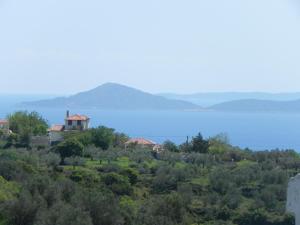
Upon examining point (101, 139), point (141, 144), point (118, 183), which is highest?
point (101, 139)

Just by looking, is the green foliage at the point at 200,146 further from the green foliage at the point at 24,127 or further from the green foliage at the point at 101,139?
the green foliage at the point at 24,127

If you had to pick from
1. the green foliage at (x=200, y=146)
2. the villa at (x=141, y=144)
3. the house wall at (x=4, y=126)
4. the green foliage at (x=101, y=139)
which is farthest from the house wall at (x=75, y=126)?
the green foliage at (x=200, y=146)

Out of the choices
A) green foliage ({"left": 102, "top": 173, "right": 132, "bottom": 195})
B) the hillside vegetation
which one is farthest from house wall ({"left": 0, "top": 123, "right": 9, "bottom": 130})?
green foliage ({"left": 102, "top": 173, "right": 132, "bottom": 195})

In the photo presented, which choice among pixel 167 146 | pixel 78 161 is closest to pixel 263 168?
pixel 78 161

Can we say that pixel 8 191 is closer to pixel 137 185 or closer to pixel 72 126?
pixel 137 185

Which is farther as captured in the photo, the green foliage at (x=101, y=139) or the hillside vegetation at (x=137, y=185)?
the green foliage at (x=101, y=139)

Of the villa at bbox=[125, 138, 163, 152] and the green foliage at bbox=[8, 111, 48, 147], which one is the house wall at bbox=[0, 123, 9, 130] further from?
the villa at bbox=[125, 138, 163, 152]

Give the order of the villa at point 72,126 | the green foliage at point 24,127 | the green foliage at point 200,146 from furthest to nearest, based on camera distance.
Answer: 1. the villa at point 72,126
2. the green foliage at point 200,146
3. the green foliage at point 24,127

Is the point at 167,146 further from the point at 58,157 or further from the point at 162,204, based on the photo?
the point at 162,204

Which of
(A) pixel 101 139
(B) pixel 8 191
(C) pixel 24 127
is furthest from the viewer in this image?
(C) pixel 24 127

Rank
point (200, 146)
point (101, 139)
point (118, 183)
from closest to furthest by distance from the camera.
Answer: point (118, 183)
point (101, 139)
point (200, 146)

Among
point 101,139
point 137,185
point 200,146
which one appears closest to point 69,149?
point 101,139

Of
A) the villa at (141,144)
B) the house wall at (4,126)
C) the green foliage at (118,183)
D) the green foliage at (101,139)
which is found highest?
the house wall at (4,126)

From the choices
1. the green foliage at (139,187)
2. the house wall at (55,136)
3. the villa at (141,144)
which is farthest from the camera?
the villa at (141,144)
